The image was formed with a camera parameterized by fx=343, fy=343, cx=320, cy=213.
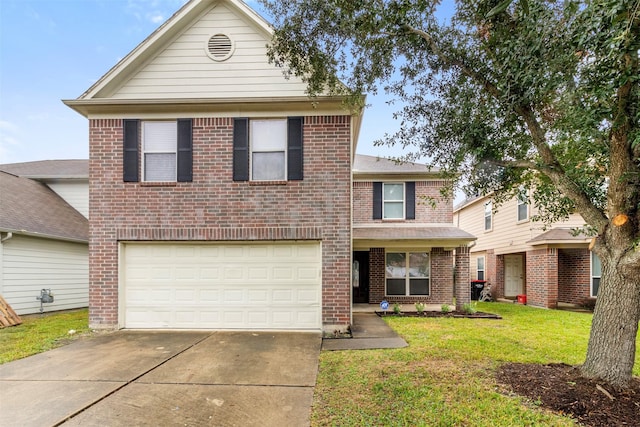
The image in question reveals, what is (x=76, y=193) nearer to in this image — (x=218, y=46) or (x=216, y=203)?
(x=216, y=203)

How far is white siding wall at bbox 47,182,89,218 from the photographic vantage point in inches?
578

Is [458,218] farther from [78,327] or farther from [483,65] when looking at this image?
[78,327]

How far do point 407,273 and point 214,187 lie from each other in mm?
7679

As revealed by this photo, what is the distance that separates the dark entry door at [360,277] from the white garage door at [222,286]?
17.8 feet

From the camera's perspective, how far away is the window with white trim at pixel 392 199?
12.8m

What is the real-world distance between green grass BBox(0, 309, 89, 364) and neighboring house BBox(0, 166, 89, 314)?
0.91m

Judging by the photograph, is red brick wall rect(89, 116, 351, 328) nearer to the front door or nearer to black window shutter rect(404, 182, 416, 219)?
→ black window shutter rect(404, 182, 416, 219)

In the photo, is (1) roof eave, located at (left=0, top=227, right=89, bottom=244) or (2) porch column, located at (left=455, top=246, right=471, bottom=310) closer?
(1) roof eave, located at (left=0, top=227, right=89, bottom=244)

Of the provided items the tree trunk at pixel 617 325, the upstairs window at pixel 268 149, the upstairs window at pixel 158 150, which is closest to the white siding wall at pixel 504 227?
the tree trunk at pixel 617 325

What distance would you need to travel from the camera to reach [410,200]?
1269 cm

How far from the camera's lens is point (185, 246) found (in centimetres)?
811

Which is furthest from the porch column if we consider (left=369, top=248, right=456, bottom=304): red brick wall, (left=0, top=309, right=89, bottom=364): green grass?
(left=0, top=309, right=89, bottom=364): green grass

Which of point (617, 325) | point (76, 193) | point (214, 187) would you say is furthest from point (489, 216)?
point (76, 193)

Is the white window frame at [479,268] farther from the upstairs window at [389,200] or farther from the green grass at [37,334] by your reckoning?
the green grass at [37,334]
